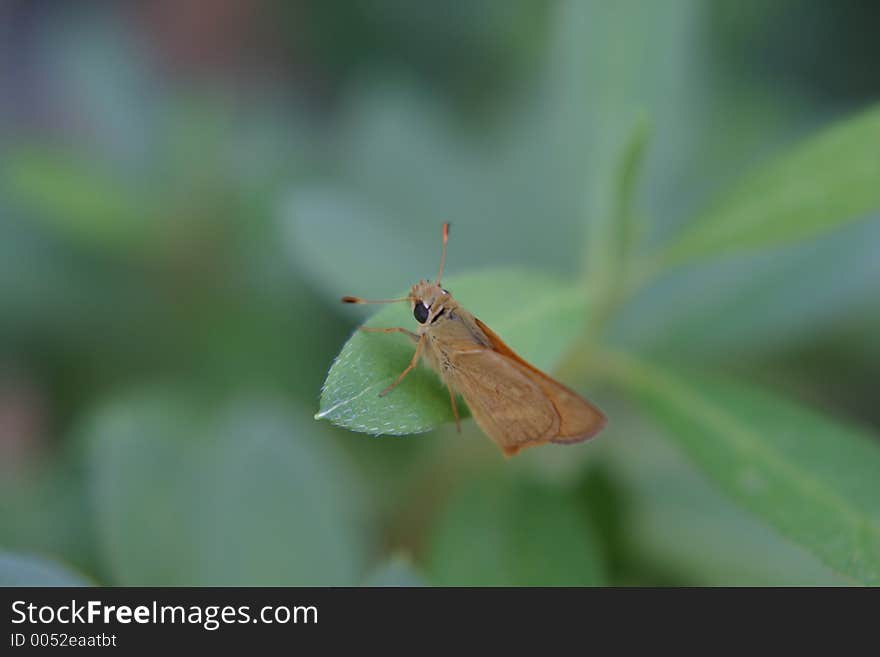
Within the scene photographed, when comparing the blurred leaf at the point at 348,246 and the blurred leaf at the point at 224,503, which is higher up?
the blurred leaf at the point at 348,246

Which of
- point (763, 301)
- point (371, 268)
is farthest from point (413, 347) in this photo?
point (763, 301)

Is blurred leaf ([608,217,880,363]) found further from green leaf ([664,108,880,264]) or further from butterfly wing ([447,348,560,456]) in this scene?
butterfly wing ([447,348,560,456])

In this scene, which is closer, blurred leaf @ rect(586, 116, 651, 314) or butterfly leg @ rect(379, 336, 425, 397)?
butterfly leg @ rect(379, 336, 425, 397)

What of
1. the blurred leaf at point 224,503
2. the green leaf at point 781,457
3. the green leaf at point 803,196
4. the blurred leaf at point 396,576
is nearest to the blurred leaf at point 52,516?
the blurred leaf at point 224,503

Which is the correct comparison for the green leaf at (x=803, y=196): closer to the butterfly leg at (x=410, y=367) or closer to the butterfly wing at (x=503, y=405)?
the butterfly wing at (x=503, y=405)

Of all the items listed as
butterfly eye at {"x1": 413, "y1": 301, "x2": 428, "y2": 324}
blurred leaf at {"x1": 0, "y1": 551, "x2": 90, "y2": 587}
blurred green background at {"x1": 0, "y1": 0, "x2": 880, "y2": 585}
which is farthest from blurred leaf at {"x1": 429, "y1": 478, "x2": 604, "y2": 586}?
blurred leaf at {"x1": 0, "y1": 551, "x2": 90, "y2": 587}
